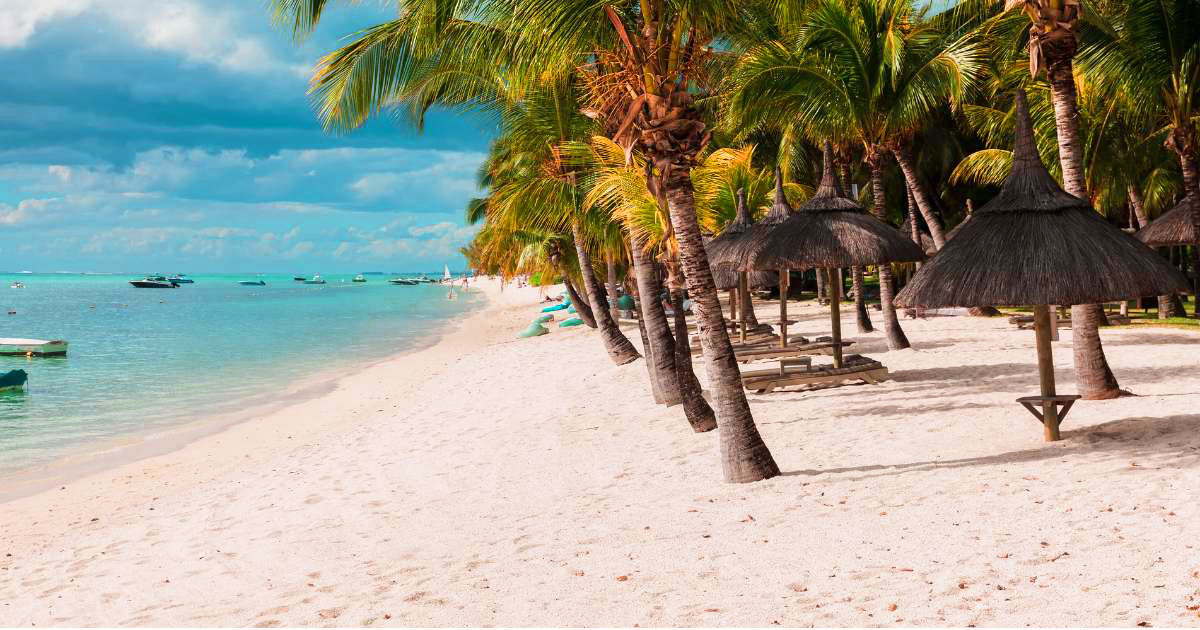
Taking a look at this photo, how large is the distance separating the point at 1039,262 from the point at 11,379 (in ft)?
72.8

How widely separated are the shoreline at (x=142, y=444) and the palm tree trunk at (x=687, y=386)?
27.9 feet

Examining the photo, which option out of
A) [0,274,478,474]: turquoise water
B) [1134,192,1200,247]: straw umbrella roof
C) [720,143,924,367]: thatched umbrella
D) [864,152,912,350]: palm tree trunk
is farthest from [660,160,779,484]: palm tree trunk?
[1134,192,1200,247]: straw umbrella roof

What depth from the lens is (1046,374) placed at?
759cm

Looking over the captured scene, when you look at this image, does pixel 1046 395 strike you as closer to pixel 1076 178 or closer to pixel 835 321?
pixel 1076 178

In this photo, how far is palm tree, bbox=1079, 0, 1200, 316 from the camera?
1301 centimetres

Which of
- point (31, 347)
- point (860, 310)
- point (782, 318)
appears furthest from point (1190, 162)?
point (31, 347)

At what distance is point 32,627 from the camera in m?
5.55

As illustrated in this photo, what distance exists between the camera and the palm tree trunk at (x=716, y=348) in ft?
22.7

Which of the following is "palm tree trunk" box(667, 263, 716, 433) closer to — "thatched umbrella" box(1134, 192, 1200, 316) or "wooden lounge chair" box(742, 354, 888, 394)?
"wooden lounge chair" box(742, 354, 888, 394)

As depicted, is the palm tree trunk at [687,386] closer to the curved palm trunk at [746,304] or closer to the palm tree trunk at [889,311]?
the palm tree trunk at [889,311]

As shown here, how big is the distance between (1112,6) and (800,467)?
11.3 metres

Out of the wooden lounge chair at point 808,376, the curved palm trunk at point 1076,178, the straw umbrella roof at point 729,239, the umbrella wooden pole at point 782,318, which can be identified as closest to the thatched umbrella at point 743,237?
the straw umbrella roof at point 729,239

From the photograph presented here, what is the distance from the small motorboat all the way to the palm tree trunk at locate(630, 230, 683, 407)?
679 inches

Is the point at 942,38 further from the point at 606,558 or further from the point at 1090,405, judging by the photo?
the point at 606,558
